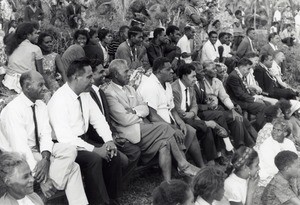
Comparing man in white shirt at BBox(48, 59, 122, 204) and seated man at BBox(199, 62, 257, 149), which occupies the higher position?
man in white shirt at BBox(48, 59, 122, 204)

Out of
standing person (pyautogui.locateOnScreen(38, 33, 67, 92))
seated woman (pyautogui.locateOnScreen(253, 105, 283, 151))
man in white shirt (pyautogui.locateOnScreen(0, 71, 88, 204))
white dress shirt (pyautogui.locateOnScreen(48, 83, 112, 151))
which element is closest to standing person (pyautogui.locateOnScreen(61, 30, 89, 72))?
standing person (pyautogui.locateOnScreen(38, 33, 67, 92))

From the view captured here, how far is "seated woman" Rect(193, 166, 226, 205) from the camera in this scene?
4055mm

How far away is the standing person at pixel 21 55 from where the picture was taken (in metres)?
6.62

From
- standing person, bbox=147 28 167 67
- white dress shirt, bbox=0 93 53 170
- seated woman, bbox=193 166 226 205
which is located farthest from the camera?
standing person, bbox=147 28 167 67

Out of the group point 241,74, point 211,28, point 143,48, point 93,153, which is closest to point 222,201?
point 93,153

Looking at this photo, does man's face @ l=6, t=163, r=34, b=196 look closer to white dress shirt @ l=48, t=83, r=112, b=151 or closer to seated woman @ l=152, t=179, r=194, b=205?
seated woman @ l=152, t=179, r=194, b=205

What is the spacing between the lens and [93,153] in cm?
491

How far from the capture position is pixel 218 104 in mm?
8039

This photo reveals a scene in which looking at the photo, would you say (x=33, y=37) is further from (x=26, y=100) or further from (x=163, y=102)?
(x=26, y=100)

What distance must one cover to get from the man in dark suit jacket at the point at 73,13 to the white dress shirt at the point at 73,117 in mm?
6424

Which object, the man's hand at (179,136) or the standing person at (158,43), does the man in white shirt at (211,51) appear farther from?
the man's hand at (179,136)

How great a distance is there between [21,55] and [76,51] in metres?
1.19

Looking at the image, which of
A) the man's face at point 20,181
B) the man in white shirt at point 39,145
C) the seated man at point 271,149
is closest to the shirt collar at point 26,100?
the man in white shirt at point 39,145

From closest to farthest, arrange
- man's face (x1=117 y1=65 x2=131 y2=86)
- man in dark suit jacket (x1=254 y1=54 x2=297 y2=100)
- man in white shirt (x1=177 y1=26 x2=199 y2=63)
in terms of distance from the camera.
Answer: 1. man's face (x1=117 y1=65 x2=131 y2=86)
2. man in dark suit jacket (x1=254 y1=54 x2=297 y2=100)
3. man in white shirt (x1=177 y1=26 x2=199 y2=63)
